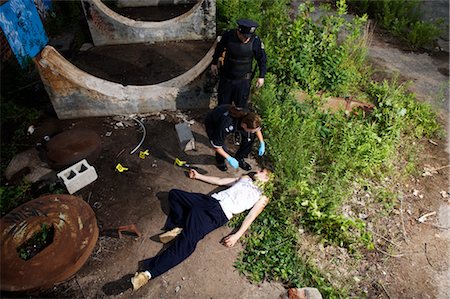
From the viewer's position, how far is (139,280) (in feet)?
11.5

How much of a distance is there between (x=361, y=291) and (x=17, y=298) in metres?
3.98

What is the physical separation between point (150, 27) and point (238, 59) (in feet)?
13.8

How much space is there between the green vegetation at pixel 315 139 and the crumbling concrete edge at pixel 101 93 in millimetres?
1505

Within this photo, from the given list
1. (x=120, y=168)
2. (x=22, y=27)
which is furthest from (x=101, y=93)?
(x=22, y=27)

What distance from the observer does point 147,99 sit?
568 cm

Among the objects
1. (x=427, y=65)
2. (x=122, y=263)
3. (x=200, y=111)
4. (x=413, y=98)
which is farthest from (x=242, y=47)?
(x=427, y=65)

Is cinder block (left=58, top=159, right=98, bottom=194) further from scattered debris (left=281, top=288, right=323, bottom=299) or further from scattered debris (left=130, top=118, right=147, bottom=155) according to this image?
scattered debris (left=281, top=288, right=323, bottom=299)

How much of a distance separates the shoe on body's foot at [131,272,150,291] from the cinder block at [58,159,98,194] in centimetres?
173

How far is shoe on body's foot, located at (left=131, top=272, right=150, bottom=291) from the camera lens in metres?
3.50

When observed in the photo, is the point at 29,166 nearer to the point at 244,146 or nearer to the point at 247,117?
the point at 244,146

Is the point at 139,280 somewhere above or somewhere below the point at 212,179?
below

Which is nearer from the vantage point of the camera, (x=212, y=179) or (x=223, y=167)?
(x=212, y=179)

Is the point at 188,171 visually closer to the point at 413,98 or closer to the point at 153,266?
the point at 153,266

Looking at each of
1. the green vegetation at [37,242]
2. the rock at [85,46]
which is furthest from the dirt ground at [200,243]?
the rock at [85,46]
